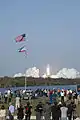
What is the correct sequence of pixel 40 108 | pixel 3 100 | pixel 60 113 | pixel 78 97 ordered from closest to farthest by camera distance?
pixel 60 113, pixel 40 108, pixel 78 97, pixel 3 100

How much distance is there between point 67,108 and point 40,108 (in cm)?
182

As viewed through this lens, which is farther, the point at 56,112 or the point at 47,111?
the point at 47,111

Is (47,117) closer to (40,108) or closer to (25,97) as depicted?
(40,108)

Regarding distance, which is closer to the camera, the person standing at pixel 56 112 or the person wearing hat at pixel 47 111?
the person standing at pixel 56 112

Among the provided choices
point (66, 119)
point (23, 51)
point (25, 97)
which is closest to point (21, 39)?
point (23, 51)

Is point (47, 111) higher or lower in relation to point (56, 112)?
higher

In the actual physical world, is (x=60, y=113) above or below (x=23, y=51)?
below

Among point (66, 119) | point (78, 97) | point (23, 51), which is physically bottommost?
point (66, 119)

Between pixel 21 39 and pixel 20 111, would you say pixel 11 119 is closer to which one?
pixel 20 111

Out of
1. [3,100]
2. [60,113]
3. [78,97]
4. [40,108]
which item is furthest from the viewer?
[3,100]

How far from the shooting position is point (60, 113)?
2144 centimetres

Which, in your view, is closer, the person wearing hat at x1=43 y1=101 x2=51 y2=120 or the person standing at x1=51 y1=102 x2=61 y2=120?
the person standing at x1=51 y1=102 x2=61 y2=120

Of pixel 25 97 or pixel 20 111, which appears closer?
pixel 20 111

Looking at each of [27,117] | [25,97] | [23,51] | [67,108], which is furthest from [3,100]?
[67,108]
